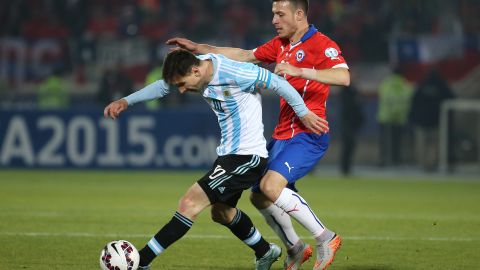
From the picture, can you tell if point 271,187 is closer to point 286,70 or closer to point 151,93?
point 286,70

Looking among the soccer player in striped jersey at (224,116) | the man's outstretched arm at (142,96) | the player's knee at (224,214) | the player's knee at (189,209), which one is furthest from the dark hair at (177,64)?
the player's knee at (224,214)

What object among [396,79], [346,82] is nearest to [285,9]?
[346,82]

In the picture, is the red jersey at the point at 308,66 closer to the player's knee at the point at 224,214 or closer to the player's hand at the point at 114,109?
the player's knee at the point at 224,214

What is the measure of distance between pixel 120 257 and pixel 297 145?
1.52 meters

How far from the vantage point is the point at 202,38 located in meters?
24.5

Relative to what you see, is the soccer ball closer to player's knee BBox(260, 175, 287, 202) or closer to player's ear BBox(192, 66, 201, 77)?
player's knee BBox(260, 175, 287, 202)

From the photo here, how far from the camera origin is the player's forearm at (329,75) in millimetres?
6641

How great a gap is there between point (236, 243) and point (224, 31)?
1614 cm

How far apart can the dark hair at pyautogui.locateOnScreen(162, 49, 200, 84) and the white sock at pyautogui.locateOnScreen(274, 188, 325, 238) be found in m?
1.14

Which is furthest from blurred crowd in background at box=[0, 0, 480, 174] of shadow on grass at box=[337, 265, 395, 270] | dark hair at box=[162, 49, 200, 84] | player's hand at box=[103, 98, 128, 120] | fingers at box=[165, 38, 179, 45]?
dark hair at box=[162, 49, 200, 84]

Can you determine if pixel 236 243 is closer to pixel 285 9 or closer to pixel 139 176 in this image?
pixel 285 9

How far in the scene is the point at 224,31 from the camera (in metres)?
24.7

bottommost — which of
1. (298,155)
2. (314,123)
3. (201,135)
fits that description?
(201,135)

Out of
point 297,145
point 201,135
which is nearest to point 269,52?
point 297,145
